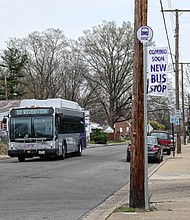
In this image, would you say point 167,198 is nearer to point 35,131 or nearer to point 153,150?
point 153,150

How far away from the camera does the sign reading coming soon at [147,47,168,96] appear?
1184 centimetres

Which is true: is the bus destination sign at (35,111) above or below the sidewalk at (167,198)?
above

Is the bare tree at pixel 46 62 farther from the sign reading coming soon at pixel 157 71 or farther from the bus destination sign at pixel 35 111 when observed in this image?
the sign reading coming soon at pixel 157 71

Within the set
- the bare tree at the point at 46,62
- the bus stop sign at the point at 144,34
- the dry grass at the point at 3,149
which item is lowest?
the dry grass at the point at 3,149

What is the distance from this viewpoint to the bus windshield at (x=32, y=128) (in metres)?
30.1

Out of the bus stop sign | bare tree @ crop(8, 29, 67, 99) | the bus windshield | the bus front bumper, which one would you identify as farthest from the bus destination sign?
bare tree @ crop(8, 29, 67, 99)

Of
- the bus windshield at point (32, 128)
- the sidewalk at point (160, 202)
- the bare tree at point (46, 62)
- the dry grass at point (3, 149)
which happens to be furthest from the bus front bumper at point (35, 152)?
the bare tree at point (46, 62)

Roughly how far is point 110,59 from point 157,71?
6738 cm

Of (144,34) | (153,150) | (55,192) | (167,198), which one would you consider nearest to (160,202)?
(167,198)

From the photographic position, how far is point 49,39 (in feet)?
251

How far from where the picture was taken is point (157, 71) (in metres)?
12.0

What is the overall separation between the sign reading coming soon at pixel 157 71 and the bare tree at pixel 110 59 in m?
65.3

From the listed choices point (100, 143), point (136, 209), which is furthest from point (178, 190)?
point (100, 143)

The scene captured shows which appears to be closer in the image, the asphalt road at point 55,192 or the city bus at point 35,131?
the asphalt road at point 55,192
